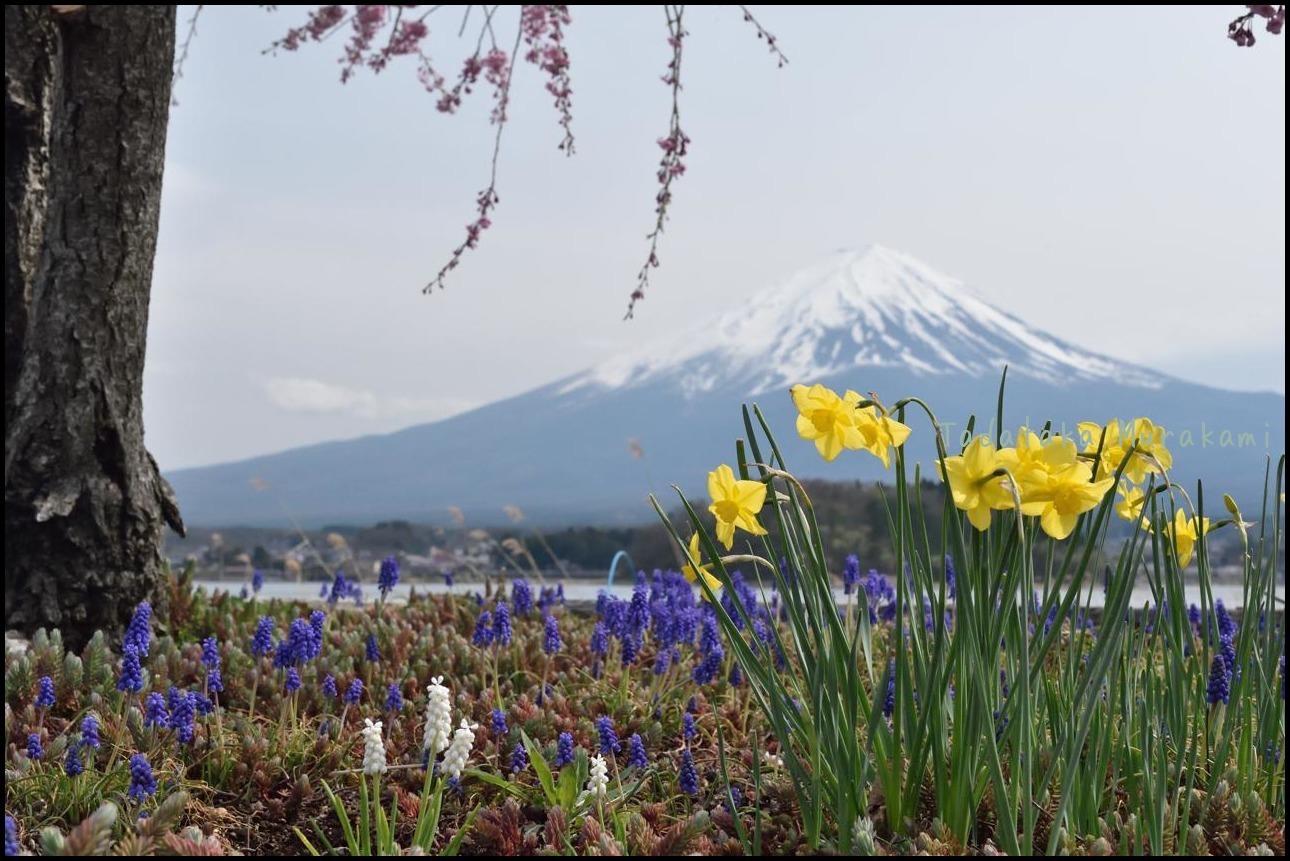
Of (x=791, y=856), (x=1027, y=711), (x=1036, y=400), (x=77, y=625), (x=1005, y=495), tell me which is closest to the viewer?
(x=1005, y=495)

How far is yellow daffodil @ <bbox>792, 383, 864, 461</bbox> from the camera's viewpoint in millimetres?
1844

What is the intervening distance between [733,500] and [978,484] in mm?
387

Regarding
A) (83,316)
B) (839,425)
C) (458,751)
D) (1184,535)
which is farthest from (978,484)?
(83,316)

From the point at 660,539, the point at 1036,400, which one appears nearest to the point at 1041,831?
the point at 660,539

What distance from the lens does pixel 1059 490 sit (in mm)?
1755

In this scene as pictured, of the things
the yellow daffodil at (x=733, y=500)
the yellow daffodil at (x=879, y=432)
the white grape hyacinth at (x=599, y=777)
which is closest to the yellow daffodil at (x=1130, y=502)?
the yellow daffodil at (x=879, y=432)

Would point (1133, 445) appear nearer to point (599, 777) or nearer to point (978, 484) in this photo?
point (978, 484)

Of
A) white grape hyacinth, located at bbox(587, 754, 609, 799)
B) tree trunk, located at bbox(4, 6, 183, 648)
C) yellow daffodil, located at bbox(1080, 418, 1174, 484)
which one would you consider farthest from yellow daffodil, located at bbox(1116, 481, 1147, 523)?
tree trunk, located at bbox(4, 6, 183, 648)

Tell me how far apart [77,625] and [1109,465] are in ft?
11.7

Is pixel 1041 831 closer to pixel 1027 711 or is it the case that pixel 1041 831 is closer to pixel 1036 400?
pixel 1027 711

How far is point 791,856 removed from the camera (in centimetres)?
203

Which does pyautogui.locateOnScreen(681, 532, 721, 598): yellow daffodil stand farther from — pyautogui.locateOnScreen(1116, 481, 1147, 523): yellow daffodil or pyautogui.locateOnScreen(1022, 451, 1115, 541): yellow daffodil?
pyautogui.locateOnScreen(1116, 481, 1147, 523): yellow daffodil

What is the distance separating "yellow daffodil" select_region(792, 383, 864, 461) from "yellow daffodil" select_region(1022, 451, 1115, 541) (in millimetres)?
278

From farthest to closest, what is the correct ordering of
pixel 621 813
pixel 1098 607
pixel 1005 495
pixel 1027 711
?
1. pixel 1098 607
2. pixel 621 813
3. pixel 1027 711
4. pixel 1005 495
